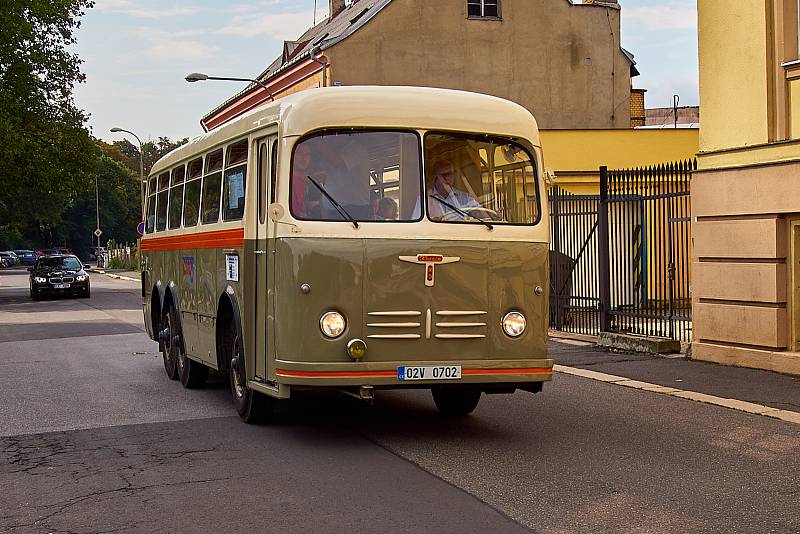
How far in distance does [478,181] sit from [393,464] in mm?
2470

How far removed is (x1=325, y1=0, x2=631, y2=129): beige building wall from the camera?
42062 millimetres

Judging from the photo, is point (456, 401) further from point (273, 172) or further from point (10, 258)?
point (10, 258)

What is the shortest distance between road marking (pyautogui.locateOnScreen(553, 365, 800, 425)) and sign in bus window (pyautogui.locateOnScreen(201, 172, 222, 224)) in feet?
16.4

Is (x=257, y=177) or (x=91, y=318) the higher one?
(x=257, y=177)

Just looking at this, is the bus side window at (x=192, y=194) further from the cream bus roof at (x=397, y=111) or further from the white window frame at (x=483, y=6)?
the white window frame at (x=483, y=6)

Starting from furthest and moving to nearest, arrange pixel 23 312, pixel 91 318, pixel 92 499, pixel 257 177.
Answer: pixel 23 312, pixel 91 318, pixel 257 177, pixel 92 499

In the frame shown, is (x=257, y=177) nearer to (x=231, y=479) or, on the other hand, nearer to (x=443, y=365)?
(x=443, y=365)

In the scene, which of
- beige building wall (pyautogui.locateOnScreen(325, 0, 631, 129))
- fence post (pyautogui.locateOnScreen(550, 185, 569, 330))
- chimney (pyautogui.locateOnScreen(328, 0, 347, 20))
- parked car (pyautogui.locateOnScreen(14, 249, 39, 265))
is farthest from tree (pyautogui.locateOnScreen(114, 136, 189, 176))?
fence post (pyautogui.locateOnScreen(550, 185, 569, 330))

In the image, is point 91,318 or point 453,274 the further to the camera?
point 91,318

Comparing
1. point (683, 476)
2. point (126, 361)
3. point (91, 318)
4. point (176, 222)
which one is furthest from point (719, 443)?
point (91, 318)

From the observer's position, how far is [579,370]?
15.0 metres

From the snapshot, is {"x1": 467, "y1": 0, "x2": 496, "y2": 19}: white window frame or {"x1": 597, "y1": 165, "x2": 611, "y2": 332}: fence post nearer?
{"x1": 597, "y1": 165, "x2": 611, "y2": 332}: fence post

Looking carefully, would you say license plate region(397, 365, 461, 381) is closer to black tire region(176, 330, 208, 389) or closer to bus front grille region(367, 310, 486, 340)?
bus front grille region(367, 310, 486, 340)

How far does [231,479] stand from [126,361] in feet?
30.5
